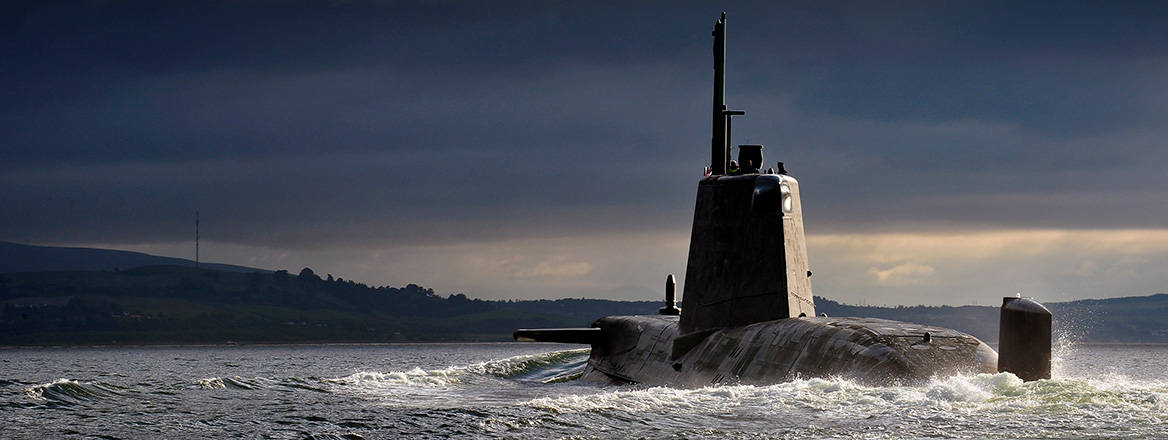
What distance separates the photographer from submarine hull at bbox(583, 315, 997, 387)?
690 inches

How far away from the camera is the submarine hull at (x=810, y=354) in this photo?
690 inches

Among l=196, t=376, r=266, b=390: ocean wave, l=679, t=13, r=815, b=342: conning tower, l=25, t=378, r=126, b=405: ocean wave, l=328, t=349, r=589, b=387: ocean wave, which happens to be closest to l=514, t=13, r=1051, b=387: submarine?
l=679, t=13, r=815, b=342: conning tower

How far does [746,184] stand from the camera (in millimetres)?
23391

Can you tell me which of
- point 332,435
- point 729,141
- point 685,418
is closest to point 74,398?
point 332,435

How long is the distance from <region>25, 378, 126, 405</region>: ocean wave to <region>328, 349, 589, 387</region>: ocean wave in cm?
605

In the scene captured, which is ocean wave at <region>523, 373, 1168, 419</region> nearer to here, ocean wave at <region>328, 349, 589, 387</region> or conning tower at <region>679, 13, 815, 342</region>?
conning tower at <region>679, 13, 815, 342</region>

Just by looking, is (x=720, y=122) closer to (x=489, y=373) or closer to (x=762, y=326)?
(x=762, y=326)

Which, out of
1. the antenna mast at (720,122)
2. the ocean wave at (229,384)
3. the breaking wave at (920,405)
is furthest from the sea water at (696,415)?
the antenna mast at (720,122)

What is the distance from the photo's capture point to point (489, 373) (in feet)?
131

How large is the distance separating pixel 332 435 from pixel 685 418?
4272mm

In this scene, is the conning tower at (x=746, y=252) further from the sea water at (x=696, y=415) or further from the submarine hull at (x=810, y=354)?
the sea water at (x=696, y=415)

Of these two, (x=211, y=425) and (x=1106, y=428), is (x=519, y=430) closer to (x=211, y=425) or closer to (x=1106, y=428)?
(x=211, y=425)

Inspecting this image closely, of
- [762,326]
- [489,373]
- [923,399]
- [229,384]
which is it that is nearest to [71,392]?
[229,384]

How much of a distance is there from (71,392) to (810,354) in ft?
41.7
